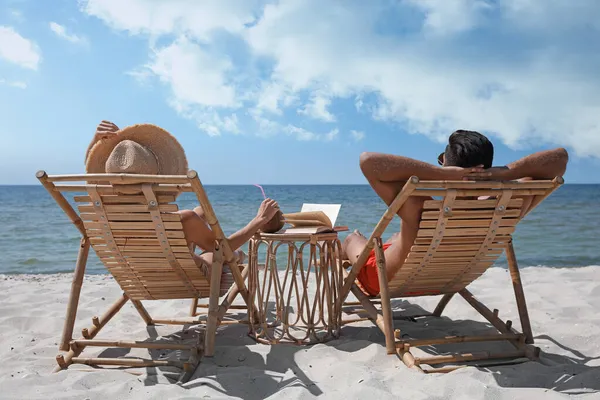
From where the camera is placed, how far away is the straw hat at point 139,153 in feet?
9.24

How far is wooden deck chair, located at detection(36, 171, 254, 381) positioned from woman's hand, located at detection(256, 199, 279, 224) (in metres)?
0.29

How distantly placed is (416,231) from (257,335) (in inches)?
50.3

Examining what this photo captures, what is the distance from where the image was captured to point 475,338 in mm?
3004

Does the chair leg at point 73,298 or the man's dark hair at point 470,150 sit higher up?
the man's dark hair at point 470,150

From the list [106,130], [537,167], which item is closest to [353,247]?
[537,167]

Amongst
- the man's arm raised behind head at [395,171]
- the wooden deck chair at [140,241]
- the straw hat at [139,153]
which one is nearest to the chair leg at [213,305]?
the wooden deck chair at [140,241]

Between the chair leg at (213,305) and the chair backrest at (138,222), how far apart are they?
72 millimetres

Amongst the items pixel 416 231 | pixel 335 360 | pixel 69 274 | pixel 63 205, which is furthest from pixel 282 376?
pixel 69 274

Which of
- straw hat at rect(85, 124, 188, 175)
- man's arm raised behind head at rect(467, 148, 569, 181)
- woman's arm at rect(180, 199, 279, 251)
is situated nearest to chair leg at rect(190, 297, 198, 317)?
woman's arm at rect(180, 199, 279, 251)

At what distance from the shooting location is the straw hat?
2.82 m

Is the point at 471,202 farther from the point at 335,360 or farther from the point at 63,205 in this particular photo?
the point at 63,205

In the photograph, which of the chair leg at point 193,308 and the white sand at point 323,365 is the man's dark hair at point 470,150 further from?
the chair leg at point 193,308

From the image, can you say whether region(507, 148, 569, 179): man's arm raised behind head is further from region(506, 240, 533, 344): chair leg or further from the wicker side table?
the wicker side table

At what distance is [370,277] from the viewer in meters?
3.23
